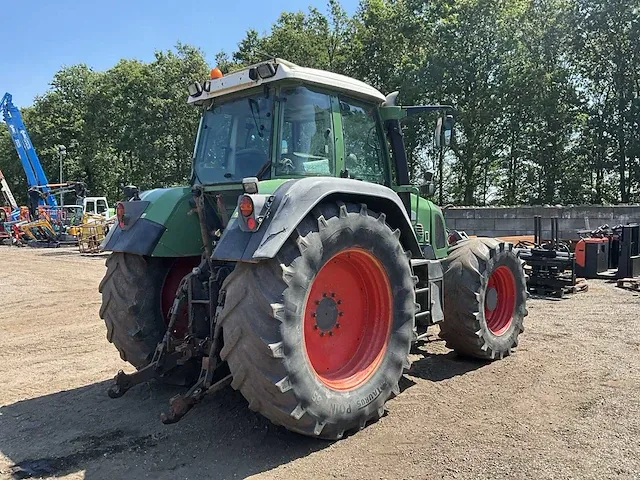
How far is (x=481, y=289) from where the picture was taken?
536 centimetres

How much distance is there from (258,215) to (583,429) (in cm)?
264

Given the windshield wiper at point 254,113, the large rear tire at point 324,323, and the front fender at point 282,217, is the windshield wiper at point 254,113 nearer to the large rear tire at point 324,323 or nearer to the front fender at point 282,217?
the front fender at point 282,217

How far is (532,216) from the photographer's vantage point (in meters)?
14.0

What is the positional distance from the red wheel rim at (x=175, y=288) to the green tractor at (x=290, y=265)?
13 millimetres

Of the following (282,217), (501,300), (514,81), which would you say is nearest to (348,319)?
(282,217)

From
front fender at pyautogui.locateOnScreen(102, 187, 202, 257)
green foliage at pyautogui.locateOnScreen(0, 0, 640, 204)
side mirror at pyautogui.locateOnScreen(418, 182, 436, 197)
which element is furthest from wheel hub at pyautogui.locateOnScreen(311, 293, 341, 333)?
green foliage at pyautogui.locateOnScreen(0, 0, 640, 204)

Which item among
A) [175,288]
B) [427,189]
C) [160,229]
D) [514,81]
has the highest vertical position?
[514,81]

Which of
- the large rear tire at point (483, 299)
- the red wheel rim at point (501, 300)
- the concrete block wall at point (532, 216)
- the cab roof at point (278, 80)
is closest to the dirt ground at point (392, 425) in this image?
the large rear tire at point (483, 299)

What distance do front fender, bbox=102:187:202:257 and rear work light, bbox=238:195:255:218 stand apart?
1272 millimetres

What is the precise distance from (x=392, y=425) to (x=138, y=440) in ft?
5.76

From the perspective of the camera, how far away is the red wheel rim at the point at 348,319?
389cm

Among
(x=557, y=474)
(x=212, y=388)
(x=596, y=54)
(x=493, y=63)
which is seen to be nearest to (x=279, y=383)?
(x=212, y=388)

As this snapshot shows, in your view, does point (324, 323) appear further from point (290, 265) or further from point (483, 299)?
point (483, 299)

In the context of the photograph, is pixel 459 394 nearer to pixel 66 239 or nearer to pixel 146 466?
pixel 146 466
